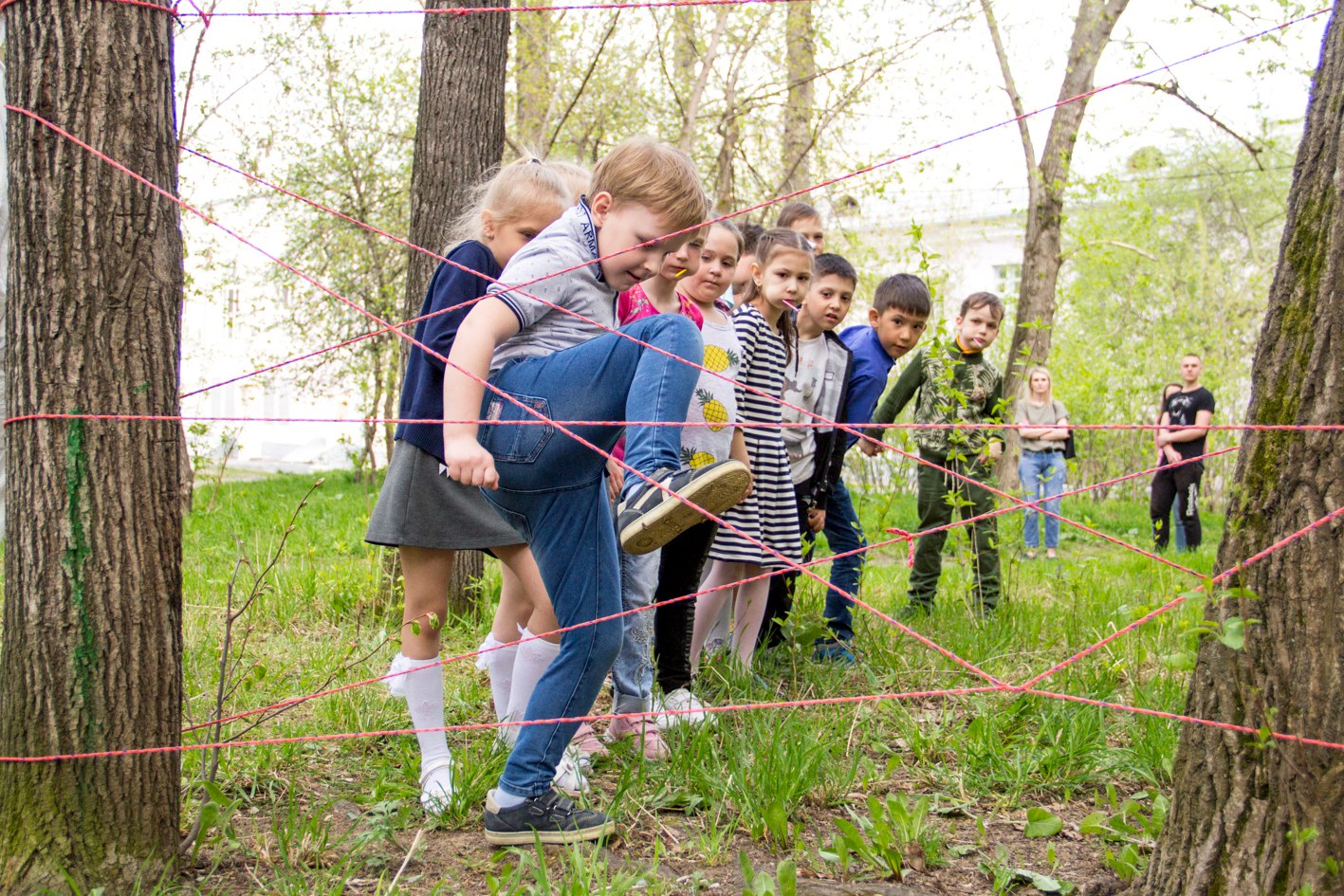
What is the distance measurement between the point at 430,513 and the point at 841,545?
2.03m

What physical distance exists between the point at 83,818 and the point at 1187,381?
28.1ft

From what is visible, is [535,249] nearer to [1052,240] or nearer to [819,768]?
[819,768]

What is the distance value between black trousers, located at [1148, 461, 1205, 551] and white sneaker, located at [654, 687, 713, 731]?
589cm

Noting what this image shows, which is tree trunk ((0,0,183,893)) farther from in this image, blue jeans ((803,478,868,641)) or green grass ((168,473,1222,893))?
blue jeans ((803,478,868,641))

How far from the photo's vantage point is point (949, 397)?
13.0 ft

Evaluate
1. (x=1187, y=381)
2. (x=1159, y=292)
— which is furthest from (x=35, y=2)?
(x=1159, y=292)

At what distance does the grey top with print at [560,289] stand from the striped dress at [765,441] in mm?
1085

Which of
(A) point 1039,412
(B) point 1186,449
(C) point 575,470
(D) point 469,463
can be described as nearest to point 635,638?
(C) point 575,470

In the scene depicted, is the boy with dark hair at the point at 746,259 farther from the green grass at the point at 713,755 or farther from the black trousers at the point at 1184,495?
the black trousers at the point at 1184,495

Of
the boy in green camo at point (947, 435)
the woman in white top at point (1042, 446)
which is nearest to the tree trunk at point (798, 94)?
the woman in white top at point (1042, 446)

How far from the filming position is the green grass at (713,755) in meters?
2.10

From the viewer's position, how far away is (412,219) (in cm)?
426

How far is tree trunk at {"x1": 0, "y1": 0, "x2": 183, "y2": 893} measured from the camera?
1.86 metres

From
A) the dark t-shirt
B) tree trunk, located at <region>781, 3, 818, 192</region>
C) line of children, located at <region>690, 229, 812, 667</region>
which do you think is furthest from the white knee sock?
the dark t-shirt
